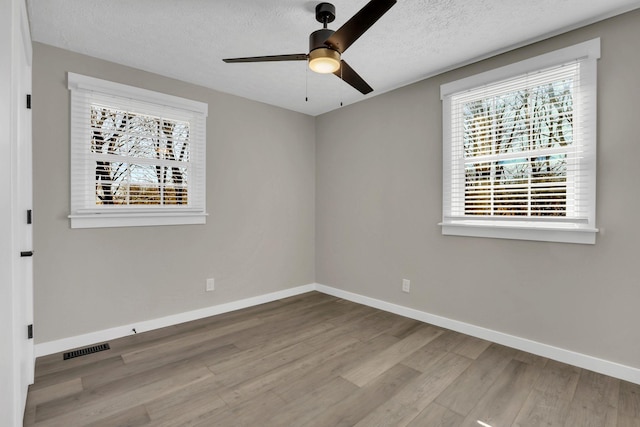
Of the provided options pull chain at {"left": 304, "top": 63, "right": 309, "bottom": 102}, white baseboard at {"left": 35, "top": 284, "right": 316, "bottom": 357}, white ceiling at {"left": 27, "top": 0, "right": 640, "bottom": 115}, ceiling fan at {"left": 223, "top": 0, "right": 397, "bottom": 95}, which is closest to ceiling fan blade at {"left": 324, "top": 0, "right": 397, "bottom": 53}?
ceiling fan at {"left": 223, "top": 0, "right": 397, "bottom": 95}

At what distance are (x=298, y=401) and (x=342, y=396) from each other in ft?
0.93

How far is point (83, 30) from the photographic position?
7.82ft

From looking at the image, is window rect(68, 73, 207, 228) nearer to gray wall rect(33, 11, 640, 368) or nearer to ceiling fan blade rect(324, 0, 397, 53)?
gray wall rect(33, 11, 640, 368)

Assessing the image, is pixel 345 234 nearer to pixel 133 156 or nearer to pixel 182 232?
pixel 182 232

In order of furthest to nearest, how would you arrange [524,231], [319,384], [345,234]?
[345,234] → [524,231] → [319,384]

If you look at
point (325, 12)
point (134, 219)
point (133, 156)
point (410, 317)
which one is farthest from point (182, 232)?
point (410, 317)

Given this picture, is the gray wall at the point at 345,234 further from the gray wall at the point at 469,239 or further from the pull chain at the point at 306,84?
the pull chain at the point at 306,84

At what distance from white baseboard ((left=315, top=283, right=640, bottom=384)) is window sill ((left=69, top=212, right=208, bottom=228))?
220cm

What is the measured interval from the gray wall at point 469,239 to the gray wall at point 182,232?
500mm

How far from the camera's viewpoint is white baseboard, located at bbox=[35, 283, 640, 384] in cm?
229

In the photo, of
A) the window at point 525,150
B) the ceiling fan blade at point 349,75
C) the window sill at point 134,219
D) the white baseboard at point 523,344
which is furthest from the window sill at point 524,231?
the window sill at point 134,219

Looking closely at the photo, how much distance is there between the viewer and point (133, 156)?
2.99 m

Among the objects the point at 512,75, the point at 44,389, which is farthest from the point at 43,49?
the point at 512,75

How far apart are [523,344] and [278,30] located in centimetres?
317
